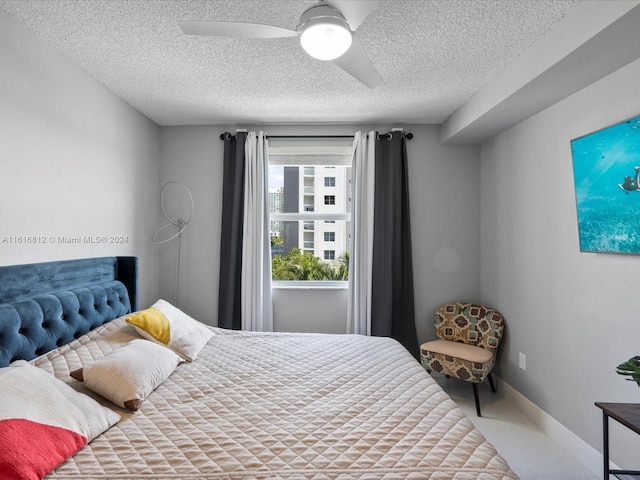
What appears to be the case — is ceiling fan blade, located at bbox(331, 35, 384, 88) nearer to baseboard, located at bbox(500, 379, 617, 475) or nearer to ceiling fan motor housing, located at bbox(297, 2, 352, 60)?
ceiling fan motor housing, located at bbox(297, 2, 352, 60)

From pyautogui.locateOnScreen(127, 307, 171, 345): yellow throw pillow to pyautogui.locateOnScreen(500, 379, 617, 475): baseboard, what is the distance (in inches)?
105

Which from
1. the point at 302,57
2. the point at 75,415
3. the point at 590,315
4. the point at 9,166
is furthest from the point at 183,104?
the point at 590,315

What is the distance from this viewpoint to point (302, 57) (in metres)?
2.31

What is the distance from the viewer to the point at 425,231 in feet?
12.1

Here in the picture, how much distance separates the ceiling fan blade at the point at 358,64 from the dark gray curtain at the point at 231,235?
6.07 ft

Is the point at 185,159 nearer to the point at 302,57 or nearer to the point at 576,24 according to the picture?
the point at 302,57

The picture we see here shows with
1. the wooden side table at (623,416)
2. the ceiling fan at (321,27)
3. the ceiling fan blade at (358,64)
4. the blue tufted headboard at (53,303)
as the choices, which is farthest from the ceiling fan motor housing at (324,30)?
the wooden side table at (623,416)

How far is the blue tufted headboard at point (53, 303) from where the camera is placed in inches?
68.7

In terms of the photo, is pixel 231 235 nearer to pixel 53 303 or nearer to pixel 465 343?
pixel 53 303

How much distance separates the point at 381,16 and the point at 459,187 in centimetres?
222

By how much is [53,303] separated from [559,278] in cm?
317

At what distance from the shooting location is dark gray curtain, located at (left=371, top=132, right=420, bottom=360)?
359 cm

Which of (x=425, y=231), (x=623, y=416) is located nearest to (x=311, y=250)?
(x=425, y=231)

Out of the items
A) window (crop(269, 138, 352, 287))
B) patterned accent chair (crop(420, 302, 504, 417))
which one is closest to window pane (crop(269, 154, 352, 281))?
window (crop(269, 138, 352, 287))
